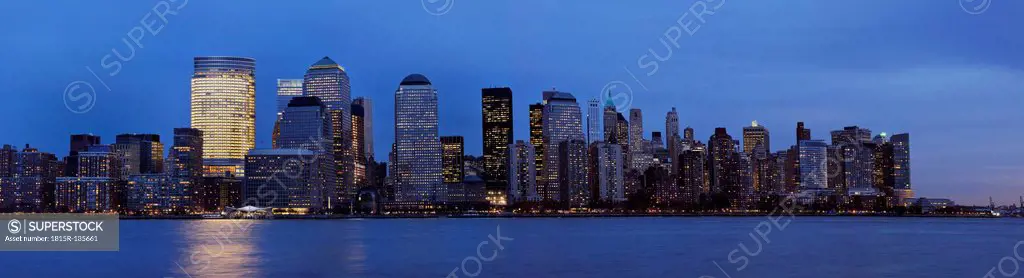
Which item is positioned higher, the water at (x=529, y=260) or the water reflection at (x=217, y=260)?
the water reflection at (x=217, y=260)

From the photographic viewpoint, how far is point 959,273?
53781mm

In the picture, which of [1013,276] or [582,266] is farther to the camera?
[582,266]

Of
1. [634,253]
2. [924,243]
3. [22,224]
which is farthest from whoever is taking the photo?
[22,224]

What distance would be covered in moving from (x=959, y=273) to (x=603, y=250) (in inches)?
975

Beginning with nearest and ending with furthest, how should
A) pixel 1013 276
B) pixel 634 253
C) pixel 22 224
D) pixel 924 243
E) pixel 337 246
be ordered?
pixel 1013 276, pixel 634 253, pixel 337 246, pixel 924 243, pixel 22 224

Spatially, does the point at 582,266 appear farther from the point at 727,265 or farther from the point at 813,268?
the point at 813,268

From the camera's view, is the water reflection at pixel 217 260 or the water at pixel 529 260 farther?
the water at pixel 529 260

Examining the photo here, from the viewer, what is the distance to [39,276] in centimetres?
5141

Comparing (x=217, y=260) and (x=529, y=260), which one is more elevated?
(x=217, y=260)

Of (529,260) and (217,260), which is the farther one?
(529,260)

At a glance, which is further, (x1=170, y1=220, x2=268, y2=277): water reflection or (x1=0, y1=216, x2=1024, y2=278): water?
(x1=0, y1=216, x2=1024, y2=278): water

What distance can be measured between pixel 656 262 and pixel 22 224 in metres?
74.6

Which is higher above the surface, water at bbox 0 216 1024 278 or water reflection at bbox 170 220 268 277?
water reflection at bbox 170 220 268 277

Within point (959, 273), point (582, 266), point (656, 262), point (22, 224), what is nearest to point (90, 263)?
point (582, 266)
